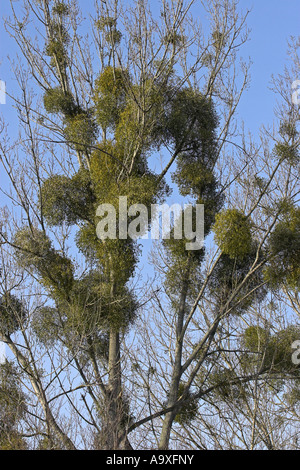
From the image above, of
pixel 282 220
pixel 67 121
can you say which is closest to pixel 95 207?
pixel 67 121

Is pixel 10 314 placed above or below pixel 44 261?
below

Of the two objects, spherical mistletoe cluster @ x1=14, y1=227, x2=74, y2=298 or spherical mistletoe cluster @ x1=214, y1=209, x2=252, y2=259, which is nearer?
spherical mistletoe cluster @ x1=14, y1=227, x2=74, y2=298

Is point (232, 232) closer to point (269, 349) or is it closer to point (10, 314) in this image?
point (269, 349)

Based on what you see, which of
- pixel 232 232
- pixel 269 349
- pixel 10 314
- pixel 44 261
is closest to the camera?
pixel 10 314

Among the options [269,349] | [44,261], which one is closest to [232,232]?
[269,349]

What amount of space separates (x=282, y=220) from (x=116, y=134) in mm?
3274

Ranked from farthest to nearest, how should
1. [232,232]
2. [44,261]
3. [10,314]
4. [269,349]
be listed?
[269,349]
[232,232]
[44,261]
[10,314]

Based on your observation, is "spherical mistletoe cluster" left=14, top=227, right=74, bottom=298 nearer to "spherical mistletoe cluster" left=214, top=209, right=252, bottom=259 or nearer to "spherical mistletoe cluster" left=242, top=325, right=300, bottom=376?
"spherical mistletoe cluster" left=214, top=209, right=252, bottom=259

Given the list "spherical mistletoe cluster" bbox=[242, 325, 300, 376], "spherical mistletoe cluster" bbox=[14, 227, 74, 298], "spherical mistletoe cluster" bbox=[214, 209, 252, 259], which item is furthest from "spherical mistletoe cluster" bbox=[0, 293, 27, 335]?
"spherical mistletoe cluster" bbox=[242, 325, 300, 376]

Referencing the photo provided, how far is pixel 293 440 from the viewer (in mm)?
12336

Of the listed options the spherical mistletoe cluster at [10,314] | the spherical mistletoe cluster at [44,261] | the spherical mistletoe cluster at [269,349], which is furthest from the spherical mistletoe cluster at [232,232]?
the spherical mistletoe cluster at [10,314]

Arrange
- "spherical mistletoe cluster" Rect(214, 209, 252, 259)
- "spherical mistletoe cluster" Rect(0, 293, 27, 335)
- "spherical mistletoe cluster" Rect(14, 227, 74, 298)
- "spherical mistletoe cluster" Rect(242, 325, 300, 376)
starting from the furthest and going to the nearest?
"spherical mistletoe cluster" Rect(242, 325, 300, 376) → "spherical mistletoe cluster" Rect(214, 209, 252, 259) → "spherical mistletoe cluster" Rect(14, 227, 74, 298) → "spherical mistletoe cluster" Rect(0, 293, 27, 335)

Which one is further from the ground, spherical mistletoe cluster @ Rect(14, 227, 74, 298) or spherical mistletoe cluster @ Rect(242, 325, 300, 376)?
spherical mistletoe cluster @ Rect(14, 227, 74, 298)

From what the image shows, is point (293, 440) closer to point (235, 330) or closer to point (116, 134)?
point (235, 330)
